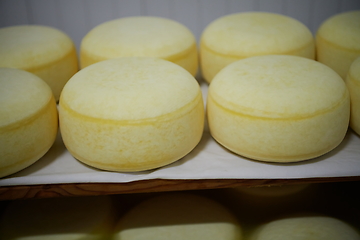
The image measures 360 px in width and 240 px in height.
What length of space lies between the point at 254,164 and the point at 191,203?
0.28m

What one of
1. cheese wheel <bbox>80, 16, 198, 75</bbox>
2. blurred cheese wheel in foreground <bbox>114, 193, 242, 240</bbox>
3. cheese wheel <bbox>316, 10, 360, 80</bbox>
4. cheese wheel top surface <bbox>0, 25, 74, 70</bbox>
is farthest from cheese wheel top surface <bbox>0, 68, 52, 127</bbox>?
cheese wheel <bbox>316, 10, 360, 80</bbox>

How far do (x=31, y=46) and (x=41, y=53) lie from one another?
49 mm

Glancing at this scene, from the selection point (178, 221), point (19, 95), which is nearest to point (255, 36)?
point (178, 221)

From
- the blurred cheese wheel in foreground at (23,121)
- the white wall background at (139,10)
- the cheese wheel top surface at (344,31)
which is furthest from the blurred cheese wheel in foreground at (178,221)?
the white wall background at (139,10)

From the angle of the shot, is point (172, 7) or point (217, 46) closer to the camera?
point (217, 46)

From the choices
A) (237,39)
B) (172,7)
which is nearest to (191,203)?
(237,39)

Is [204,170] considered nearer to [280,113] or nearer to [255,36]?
[280,113]

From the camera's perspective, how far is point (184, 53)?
4.46 ft

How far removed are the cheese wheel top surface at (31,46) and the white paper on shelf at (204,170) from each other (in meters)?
0.40

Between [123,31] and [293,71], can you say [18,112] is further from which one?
[293,71]

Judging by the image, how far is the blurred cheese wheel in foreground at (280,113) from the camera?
95 centimetres

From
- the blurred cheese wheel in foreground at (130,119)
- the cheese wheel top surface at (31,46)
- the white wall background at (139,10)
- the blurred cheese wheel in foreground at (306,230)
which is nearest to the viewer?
the blurred cheese wheel in foreground at (130,119)

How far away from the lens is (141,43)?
132 centimetres

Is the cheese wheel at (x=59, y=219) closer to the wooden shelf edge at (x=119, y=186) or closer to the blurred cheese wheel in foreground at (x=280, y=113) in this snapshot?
the wooden shelf edge at (x=119, y=186)
